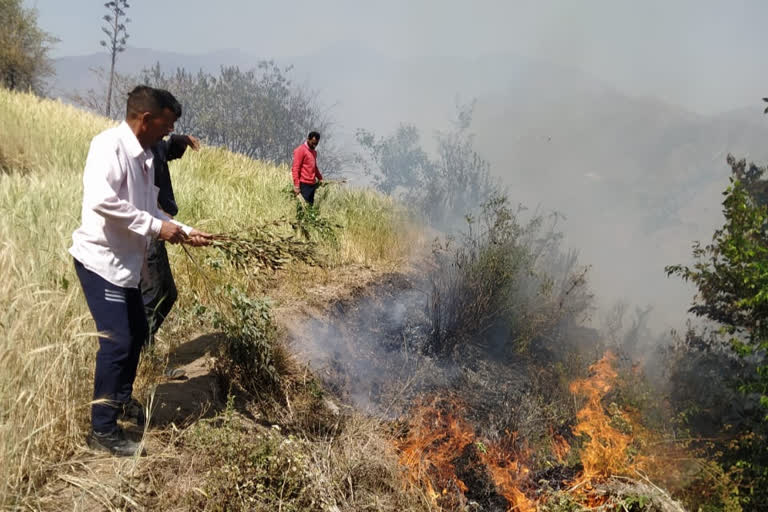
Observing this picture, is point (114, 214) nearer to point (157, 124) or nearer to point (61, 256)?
point (157, 124)

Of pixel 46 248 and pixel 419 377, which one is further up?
pixel 46 248

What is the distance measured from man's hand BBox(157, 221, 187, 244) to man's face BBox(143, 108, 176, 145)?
484 millimetres

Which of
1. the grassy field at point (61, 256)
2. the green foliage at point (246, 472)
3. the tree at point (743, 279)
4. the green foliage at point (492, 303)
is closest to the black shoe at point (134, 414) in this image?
the grassy field at point (61, 256)

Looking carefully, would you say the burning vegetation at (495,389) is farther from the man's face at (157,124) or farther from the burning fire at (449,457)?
the man's face at (157,124)

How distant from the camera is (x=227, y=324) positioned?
3545 mm

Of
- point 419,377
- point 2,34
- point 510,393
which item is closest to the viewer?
point 419,377

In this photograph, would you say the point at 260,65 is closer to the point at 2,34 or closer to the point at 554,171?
the point at 2,34

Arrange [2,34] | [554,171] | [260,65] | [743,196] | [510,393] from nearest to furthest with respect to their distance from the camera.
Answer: [743,196]
[510,393]
[2,34]
[260,65]
[554,171]

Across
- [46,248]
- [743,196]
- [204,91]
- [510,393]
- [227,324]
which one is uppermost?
[204,91]

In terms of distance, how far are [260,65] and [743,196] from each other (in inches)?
1350

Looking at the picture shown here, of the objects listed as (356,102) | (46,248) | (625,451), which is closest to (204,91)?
(46,248)

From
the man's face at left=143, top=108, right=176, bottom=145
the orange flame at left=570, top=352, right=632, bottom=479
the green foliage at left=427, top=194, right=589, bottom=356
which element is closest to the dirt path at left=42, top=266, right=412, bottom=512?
the man's face at left=143, top=108, right=176, bottom=145

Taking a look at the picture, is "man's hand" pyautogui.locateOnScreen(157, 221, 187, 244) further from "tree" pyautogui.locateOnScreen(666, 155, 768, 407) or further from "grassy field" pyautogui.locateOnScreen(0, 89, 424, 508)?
"tree" pyautogui.locateOnScreen(666, 155, 768, 407)

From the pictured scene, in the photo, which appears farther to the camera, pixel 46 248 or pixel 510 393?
pixel 510 393
